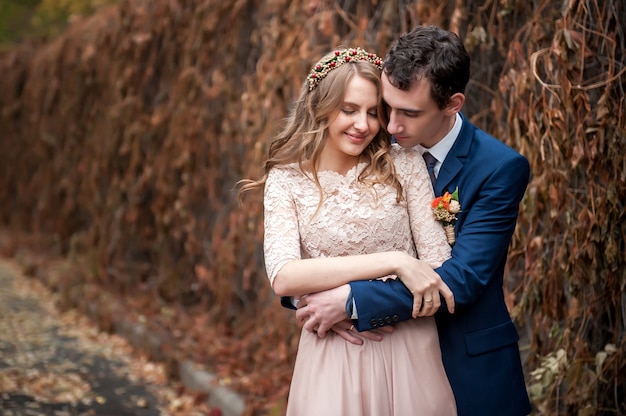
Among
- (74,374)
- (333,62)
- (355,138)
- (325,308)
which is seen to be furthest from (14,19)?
(325,308)

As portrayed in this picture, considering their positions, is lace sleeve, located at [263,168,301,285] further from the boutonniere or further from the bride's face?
the boutonniere

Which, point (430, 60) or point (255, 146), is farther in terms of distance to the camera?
point (255, 146)

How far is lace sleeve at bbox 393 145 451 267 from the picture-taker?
2738 millimetres

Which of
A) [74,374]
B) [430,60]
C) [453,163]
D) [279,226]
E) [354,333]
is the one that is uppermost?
[430,60]

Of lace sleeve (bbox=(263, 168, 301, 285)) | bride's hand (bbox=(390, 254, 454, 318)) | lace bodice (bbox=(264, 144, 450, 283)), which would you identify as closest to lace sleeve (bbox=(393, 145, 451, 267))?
lace bodice (bbox=(264, 144, 450, 283))

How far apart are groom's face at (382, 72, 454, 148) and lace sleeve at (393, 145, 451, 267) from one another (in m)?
0.08

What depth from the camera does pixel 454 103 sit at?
278 centimetres

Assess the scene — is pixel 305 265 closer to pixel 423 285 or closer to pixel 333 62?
pixel 423 285

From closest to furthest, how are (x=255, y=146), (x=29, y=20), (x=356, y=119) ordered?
(x=356, y=119) → (x=255, y=146) → (x=29, y=20)

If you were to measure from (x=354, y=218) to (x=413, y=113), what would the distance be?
38 centimetres

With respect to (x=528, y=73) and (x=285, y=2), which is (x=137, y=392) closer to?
(x=285, y=2)

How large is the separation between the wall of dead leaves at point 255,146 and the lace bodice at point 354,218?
3.13ft

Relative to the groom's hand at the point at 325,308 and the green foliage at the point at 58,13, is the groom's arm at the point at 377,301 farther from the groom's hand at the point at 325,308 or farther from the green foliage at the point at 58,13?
the green foliage at the point at 58,13

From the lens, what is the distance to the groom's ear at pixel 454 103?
2.76m
